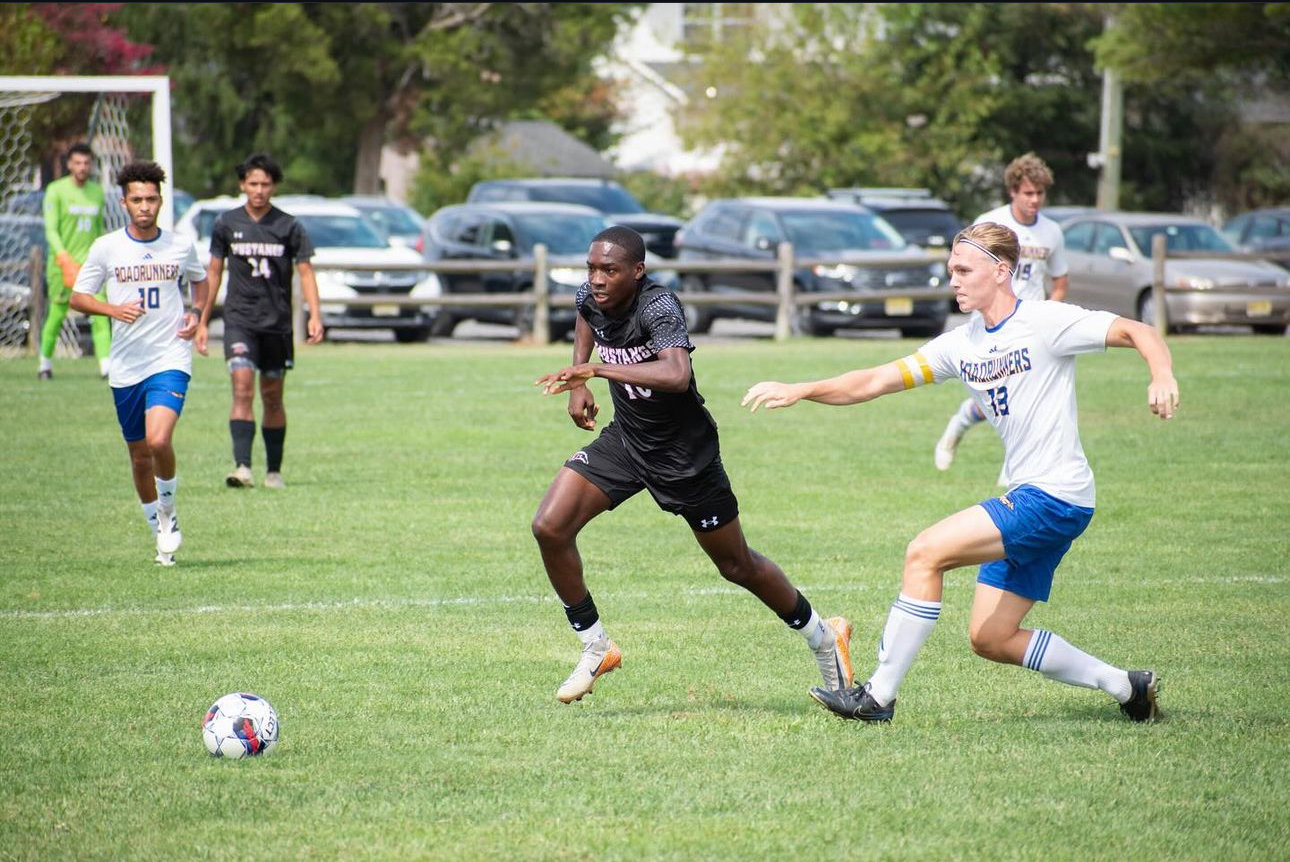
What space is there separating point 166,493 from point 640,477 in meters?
3.89

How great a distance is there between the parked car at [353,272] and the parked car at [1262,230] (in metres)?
15.2

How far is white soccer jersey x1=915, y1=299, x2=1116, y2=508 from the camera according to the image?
6070 millimetres

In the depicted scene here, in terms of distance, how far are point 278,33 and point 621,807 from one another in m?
38.3

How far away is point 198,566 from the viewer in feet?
31.4

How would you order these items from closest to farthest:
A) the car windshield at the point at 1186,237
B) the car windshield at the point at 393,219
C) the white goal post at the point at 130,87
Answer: the white goal post at the point at 130,87 < the car windshield at the point at 1186,237 < the car windshield at the point at 393,219

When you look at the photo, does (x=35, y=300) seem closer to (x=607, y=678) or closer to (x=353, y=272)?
(x=353, y=272)

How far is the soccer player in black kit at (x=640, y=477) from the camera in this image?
21.4 feet

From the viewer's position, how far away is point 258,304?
12281 millimetres

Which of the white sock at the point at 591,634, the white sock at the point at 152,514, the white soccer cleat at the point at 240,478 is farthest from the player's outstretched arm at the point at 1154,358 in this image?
the white soccer cleat at the point at 240,478

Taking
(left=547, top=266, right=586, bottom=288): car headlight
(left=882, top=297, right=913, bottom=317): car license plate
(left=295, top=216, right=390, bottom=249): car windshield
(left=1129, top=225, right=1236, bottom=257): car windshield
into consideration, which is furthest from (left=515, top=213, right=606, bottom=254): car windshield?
(left=1129, top=225, right=1236, bottom=257): car windshield

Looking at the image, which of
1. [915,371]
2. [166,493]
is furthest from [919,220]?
[915,371]

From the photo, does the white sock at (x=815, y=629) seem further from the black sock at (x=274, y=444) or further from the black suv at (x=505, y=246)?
the black suv at (x=505, y=246)

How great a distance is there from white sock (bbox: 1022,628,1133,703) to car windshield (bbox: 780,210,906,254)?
64.7ft

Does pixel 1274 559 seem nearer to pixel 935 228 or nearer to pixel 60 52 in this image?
pixel 935 228
